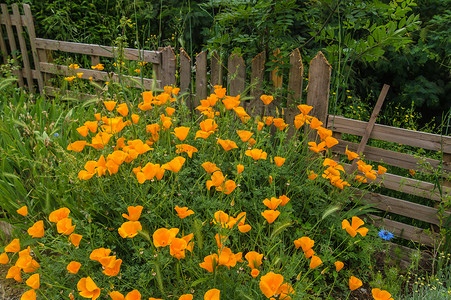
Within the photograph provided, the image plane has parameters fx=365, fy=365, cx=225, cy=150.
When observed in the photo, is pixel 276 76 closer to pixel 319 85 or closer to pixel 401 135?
pixel 319 85

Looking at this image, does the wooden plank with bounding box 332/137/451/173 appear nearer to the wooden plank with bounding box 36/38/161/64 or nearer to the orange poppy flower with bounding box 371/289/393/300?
the orange poppy flower with bounding box 371/289/393/300

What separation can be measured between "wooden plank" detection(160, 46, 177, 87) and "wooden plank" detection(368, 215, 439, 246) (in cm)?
219

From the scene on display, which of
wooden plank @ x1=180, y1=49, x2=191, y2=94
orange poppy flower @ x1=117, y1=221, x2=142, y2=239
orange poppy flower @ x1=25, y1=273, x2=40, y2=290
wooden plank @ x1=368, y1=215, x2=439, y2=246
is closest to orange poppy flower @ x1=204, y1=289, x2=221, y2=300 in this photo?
orange poppy flower @ x1=117, y1=221, x2=142, y2=239

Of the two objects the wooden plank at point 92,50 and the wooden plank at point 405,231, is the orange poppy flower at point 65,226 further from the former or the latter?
the wooden plank at point 92,50

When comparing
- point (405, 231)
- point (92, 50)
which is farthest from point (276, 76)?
point (92, 50)

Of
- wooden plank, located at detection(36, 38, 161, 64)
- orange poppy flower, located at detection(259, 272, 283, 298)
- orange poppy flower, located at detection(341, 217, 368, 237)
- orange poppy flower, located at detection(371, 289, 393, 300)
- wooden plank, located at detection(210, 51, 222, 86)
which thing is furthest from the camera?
wooden plank, located at detection(36, 38, 161, 64)

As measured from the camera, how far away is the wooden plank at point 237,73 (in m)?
3.13

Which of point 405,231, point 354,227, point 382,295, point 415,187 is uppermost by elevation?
point 354,227

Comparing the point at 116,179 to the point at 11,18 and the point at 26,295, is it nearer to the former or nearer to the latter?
the point at 26,295

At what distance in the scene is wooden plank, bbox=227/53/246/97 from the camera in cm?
313

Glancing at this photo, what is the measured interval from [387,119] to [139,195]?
3600 millimetres

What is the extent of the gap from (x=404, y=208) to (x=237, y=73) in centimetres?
169

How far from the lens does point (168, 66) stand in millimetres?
3557

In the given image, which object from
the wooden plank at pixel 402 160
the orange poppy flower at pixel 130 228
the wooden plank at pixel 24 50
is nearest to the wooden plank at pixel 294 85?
the wooden plank at pixel 402 160
